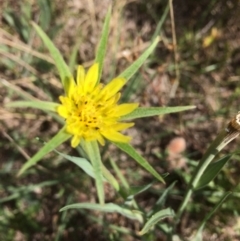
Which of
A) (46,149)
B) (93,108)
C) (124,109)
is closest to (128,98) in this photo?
(93,108)

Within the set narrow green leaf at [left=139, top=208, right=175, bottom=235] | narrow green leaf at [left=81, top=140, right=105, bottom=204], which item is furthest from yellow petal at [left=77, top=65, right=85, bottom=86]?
narrow green leaf at [left=139, top=208, right=175, bottom=235]

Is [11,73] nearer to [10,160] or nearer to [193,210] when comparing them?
[10,160]

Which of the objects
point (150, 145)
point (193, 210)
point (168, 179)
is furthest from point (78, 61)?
Answer: point (193, 210)

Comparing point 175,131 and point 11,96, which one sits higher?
point 11,96

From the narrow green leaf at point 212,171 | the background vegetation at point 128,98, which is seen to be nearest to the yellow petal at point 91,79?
the narrow green leaf at point 212,171

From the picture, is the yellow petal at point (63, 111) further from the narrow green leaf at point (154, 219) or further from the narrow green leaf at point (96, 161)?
the narrow green leaf at point (154, 219)
